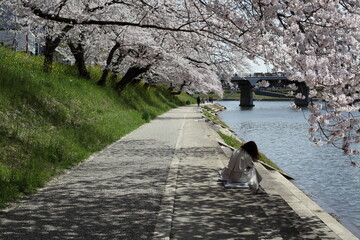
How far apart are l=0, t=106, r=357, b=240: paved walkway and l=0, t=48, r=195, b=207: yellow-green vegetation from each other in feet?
1.59

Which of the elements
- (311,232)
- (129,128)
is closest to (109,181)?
(311,232)

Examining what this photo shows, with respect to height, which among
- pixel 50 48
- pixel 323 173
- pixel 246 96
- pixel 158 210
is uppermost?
pixel 50 48

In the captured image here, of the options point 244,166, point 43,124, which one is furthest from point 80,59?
point 244,166

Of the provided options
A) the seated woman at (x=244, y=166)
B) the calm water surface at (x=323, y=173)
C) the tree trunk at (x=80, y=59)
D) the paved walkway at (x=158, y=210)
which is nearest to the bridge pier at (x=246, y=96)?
the calm water surface at (x=323, y=173)

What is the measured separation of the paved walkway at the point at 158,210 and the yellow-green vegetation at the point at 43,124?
49 centimetres

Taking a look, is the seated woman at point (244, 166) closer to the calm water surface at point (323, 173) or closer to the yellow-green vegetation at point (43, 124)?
the calm water surface at point (323, 173)

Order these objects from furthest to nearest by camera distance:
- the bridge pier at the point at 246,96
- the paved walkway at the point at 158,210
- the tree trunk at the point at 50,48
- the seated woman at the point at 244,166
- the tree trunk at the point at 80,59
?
the bridge pier at the point at 246,96 → the tree trunk at the point at 80,59 → the tree trunk at the point at 50,48 → the seated woman at the point at 244,166 → the paved walkway at the point at 158,210

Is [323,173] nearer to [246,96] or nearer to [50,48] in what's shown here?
[50,48]

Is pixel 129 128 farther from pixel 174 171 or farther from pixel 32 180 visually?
pixel 32 180

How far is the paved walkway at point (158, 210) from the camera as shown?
603 centimetres

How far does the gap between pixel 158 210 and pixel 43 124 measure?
7.22 m

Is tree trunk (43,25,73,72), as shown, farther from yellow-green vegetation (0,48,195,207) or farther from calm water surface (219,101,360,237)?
calm water surface (219,101,360,237)

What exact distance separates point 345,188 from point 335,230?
8089 mm

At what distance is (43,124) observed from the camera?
13.3m
